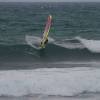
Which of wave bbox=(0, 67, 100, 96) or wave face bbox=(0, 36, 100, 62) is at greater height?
wave bbox=(0, 67, 100, 96)

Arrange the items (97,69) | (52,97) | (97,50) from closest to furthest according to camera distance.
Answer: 1. (52,97)
2. (97,69)
3. (97,50)

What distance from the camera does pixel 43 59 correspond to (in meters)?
19.9

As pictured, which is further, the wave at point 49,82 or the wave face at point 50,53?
the wave face at point 50,53

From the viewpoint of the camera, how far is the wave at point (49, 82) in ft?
44.4

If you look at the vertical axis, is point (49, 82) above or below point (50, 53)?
above

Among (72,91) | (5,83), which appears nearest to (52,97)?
(72,91)

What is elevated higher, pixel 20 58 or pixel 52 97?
pixel 52 97

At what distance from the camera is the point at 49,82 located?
46.9 ft

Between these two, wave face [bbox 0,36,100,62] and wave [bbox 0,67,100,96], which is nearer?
wave [bbox 0,67,100,96]

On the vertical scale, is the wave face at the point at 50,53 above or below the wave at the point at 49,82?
below

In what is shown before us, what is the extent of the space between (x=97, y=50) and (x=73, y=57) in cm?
225

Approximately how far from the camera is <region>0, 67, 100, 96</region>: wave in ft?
44.4


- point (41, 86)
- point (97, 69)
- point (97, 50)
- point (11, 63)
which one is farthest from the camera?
point (97, 50)

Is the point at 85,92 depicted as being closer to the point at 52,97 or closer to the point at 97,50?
the point at 52,97
